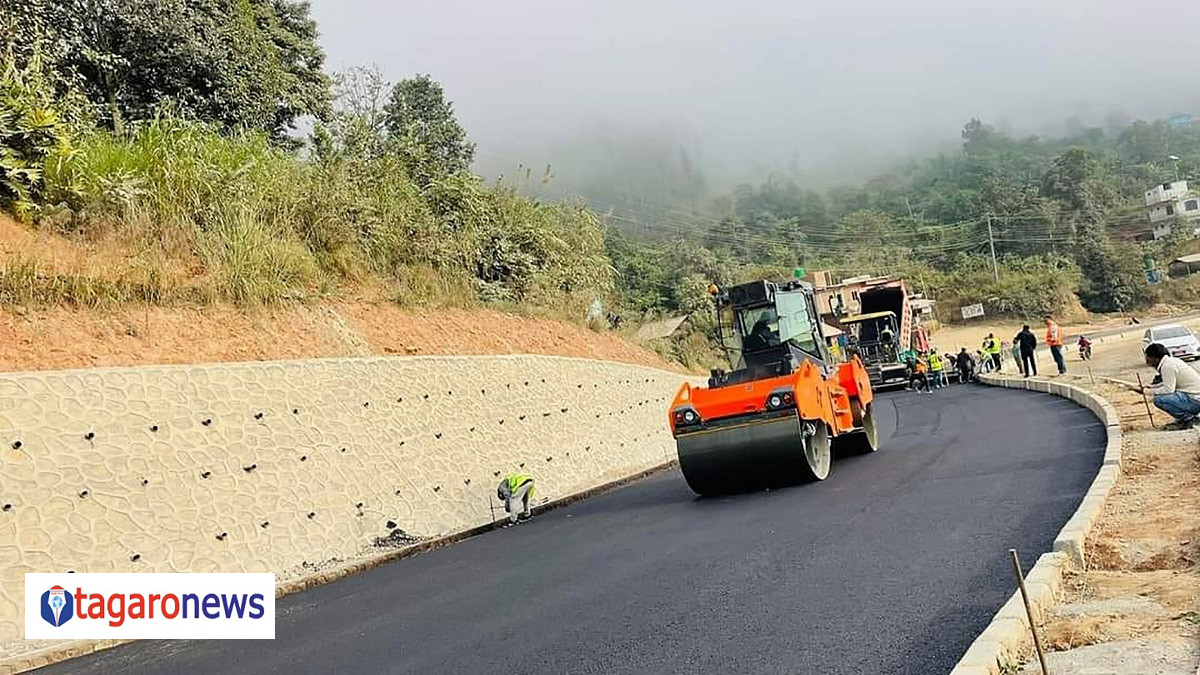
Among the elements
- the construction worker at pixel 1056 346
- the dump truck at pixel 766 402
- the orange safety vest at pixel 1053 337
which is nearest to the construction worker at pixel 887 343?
the construction worker at pixel 1056 346

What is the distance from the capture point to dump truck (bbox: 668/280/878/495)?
10.7m

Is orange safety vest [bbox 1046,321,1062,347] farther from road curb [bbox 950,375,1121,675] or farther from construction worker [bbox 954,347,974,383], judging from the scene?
road curb [bbox 950,375,1121,675]

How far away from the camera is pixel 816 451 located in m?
11.4

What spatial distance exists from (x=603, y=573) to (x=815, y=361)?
6158 mm

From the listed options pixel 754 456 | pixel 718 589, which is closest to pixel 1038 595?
pixel 718 589

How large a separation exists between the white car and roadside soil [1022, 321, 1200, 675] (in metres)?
21.4

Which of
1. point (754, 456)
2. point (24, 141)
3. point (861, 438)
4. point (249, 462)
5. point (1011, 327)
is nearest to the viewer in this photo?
point (249, 462)

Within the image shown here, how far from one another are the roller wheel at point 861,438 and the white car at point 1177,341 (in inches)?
648

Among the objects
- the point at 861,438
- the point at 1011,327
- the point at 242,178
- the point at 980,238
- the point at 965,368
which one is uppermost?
the point at 980,238

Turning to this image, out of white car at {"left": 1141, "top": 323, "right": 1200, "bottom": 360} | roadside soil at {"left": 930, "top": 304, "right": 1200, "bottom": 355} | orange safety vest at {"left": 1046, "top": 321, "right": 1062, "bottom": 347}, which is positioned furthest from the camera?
roadside soil at {"left": 930, "top": 304, "right": 1200, "bottom": 355}

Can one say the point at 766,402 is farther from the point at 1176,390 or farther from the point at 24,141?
the point at 24,141

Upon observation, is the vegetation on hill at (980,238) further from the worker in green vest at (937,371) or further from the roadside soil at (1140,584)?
the roadside soil at (1140,584)

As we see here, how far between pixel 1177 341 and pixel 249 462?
93.8 feet

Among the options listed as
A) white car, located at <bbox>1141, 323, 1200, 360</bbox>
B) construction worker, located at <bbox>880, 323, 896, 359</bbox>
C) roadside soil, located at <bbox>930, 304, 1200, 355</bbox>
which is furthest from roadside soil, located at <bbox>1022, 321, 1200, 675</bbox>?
roadside soil, located at <bbox>930, 304, 1200, 355</bbox>
